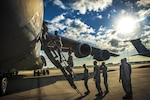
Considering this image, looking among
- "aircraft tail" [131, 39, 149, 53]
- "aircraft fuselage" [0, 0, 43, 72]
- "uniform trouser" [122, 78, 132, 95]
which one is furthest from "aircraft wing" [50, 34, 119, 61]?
"aircraft tail" [131, 39, 149, 53]

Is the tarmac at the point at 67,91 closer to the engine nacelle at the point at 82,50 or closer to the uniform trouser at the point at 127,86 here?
the uniform trouser at the point at 127,86

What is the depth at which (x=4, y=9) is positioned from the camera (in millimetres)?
5766

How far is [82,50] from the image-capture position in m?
18.2

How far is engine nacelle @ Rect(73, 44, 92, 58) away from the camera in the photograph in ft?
58.3

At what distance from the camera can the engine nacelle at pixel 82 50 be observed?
1777 centimetres

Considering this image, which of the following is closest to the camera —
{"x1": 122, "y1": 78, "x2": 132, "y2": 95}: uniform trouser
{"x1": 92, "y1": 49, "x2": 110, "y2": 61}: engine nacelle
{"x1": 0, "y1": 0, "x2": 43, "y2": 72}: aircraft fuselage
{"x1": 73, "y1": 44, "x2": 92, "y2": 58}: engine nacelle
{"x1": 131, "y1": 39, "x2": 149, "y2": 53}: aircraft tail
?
{"x1": 0, "y1": 0, "x2": 43, "y2": 72}: aircraft fuselage

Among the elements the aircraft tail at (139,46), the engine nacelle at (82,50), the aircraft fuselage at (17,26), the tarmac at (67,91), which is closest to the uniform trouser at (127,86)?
the tarmac at (67,91)

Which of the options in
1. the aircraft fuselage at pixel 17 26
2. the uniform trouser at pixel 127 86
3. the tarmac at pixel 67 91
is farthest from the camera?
the tarmac at pixel 67 91

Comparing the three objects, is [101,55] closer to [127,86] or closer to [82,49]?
[82,49]

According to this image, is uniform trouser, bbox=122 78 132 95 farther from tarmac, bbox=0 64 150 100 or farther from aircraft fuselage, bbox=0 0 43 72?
aircraft fuselage, bbox=0 0 43 72

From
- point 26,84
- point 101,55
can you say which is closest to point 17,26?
point 26,84

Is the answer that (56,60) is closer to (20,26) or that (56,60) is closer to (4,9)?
(20,26)

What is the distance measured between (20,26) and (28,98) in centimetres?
355

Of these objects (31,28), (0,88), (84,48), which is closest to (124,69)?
(31,28)
